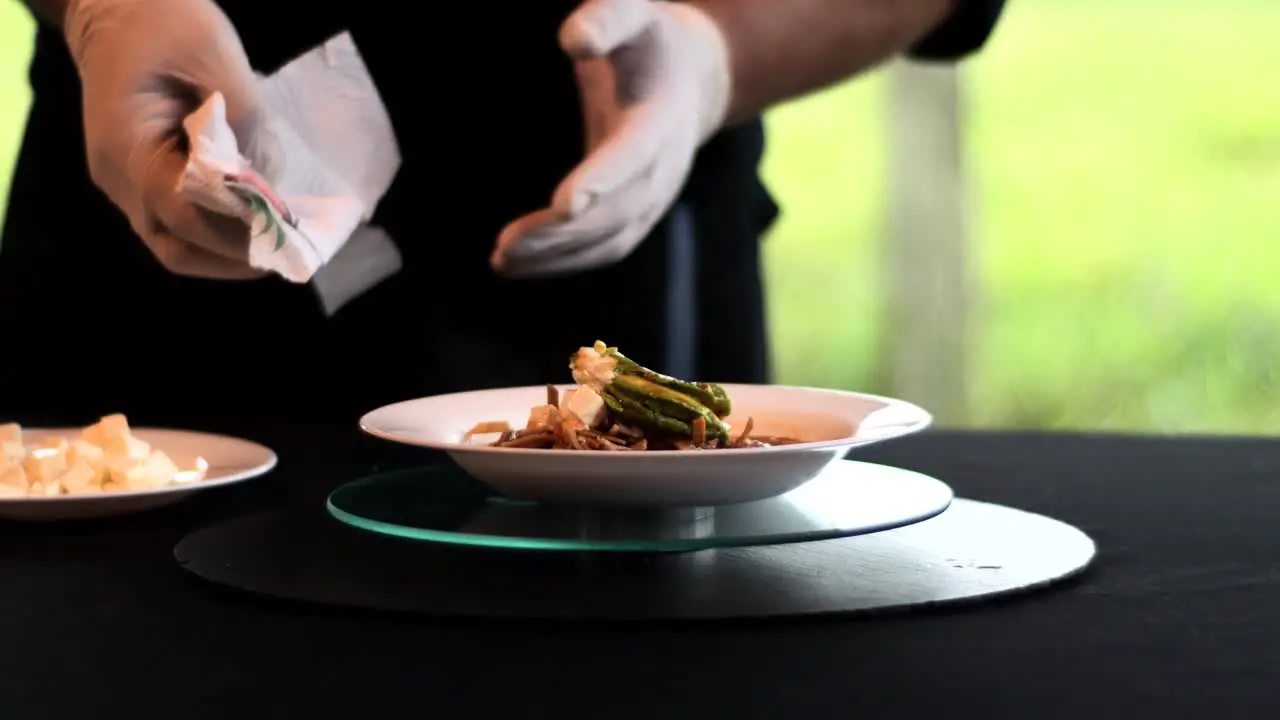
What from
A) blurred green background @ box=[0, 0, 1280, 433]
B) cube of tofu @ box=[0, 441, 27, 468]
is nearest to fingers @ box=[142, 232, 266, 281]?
cube of tofu @ box=[0, 441, 27, 468]

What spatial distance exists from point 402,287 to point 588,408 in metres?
0.56

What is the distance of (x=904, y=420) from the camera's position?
669 millimetres

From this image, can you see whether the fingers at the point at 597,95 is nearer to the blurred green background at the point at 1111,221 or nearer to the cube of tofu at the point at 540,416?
the cube of tofu at the point at 540,416

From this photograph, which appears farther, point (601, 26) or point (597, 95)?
point (597, 95)

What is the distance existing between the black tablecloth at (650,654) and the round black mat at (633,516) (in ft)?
0.22

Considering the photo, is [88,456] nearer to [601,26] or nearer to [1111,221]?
[601,26]

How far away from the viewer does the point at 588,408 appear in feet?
2.13

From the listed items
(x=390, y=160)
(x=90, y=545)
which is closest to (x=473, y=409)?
(x=90, y=545)

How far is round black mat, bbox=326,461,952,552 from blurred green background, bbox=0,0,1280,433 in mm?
1965

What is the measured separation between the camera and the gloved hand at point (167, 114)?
2.95 feet

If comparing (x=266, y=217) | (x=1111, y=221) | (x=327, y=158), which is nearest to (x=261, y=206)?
(x=266, y=217)

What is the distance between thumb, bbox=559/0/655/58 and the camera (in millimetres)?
876

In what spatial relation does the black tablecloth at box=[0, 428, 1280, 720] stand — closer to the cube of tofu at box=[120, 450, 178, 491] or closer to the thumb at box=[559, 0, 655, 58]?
the cube of tofu at box=[120, 450, 178, 491]

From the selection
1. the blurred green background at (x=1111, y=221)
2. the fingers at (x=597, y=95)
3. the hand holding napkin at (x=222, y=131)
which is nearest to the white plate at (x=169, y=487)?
the hand holding napkin at (x=222, y=131)
